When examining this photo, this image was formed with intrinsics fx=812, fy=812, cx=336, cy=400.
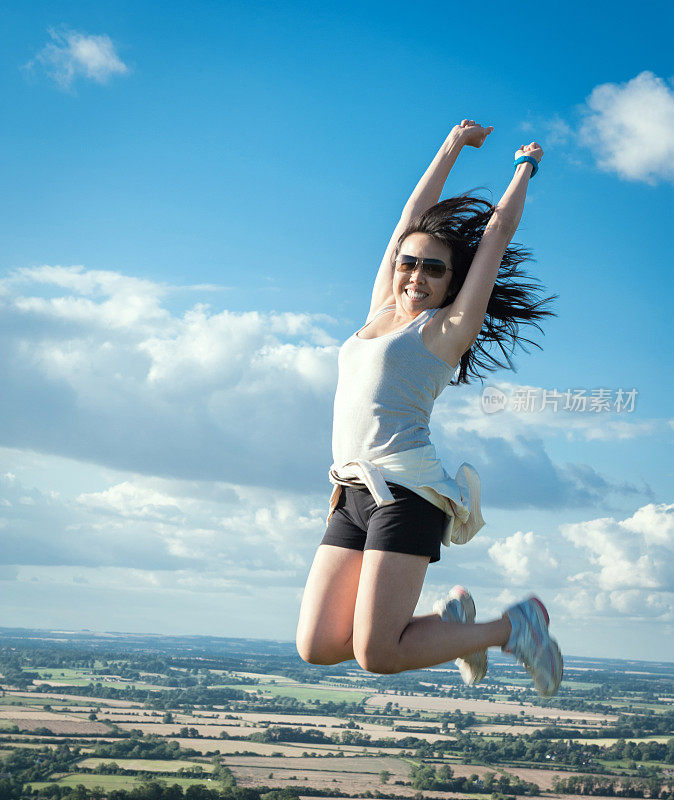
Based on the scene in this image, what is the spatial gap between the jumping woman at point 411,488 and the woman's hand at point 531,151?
0.09m

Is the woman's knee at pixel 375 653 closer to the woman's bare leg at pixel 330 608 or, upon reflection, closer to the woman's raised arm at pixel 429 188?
the woman's bare leg at pixel 330 608

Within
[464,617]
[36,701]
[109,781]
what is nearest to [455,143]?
[464,617]

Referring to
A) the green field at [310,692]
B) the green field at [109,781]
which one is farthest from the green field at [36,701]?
the green field at [310,692]

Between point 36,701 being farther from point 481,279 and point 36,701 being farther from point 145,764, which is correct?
point 481,279

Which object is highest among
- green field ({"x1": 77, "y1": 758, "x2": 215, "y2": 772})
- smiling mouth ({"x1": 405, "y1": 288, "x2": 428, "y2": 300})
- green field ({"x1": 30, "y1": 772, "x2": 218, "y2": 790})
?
smiling mouth ({"x1": 405, "y1": 288, "x2": 428, "y2": 300})

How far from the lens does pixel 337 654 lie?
3436 mm

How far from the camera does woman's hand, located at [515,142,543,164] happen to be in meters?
3.93

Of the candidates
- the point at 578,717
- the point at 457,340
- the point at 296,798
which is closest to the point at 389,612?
the point at 457,340

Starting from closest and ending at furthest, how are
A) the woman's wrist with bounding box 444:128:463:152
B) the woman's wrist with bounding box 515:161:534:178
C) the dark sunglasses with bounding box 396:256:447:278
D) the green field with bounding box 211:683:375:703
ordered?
the dark sunglasses with bounding box 396:256:447:278, the woman's wrist with bounding box 515:161:534:178, the woman's wrist with bounding box 444:128:463:152, the green field with bounding box 211:683:375:703

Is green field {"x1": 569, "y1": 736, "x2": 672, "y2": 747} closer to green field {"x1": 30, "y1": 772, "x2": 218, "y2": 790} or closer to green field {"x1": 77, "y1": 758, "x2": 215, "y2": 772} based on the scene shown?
green field {"x1": 30, "y1": 772, "x2": 218, "y2": 790}

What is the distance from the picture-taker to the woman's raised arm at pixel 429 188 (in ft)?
13.6

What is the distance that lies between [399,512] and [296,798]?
4174 cm

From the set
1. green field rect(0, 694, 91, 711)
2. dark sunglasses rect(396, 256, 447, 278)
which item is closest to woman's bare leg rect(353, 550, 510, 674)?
dark sunglasses rect(396, 256, 447, 278)

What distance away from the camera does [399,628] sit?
3.24m
